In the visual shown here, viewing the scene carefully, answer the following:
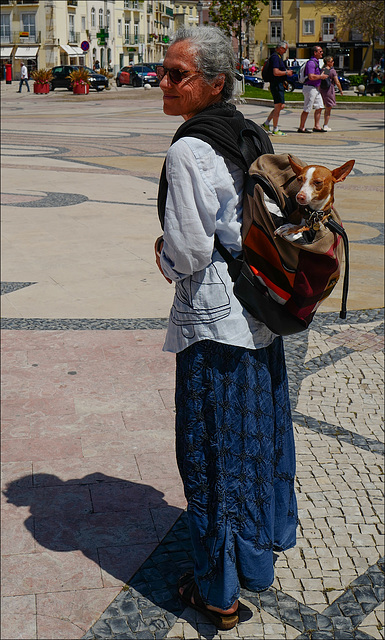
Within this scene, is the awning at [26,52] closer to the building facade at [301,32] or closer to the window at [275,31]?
the building facade at [301,32]

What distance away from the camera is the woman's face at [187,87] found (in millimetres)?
2354

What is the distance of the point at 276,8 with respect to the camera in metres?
74.4

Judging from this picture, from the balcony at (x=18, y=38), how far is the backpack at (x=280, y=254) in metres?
66.9

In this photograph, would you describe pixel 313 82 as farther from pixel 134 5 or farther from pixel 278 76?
pixel 134 5

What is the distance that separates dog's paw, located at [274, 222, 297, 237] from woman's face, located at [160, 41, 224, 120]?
484 millimetres

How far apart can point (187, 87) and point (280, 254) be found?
58 cm

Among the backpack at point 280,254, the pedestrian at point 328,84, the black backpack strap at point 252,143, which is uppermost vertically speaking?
the pedestrian at point 328,84

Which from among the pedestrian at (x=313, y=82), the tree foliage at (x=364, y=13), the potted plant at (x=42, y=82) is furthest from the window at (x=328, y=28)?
the pedestrian at (x=313, y=82)

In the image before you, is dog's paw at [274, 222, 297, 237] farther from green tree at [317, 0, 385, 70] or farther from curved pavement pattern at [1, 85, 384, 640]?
green tree at [317, 0, 385, 70]

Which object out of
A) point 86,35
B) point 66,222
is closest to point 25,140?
point 66,222

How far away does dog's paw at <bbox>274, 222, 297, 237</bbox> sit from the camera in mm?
2226

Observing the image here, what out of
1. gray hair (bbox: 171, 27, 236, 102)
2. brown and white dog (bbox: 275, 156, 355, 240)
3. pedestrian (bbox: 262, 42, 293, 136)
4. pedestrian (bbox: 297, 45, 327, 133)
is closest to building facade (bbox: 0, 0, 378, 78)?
pedestrian (bbox: 297, 45, 327, 133)

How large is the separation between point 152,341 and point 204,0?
61074 mm

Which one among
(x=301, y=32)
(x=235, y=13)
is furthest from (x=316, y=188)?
(x=301, y=32)
